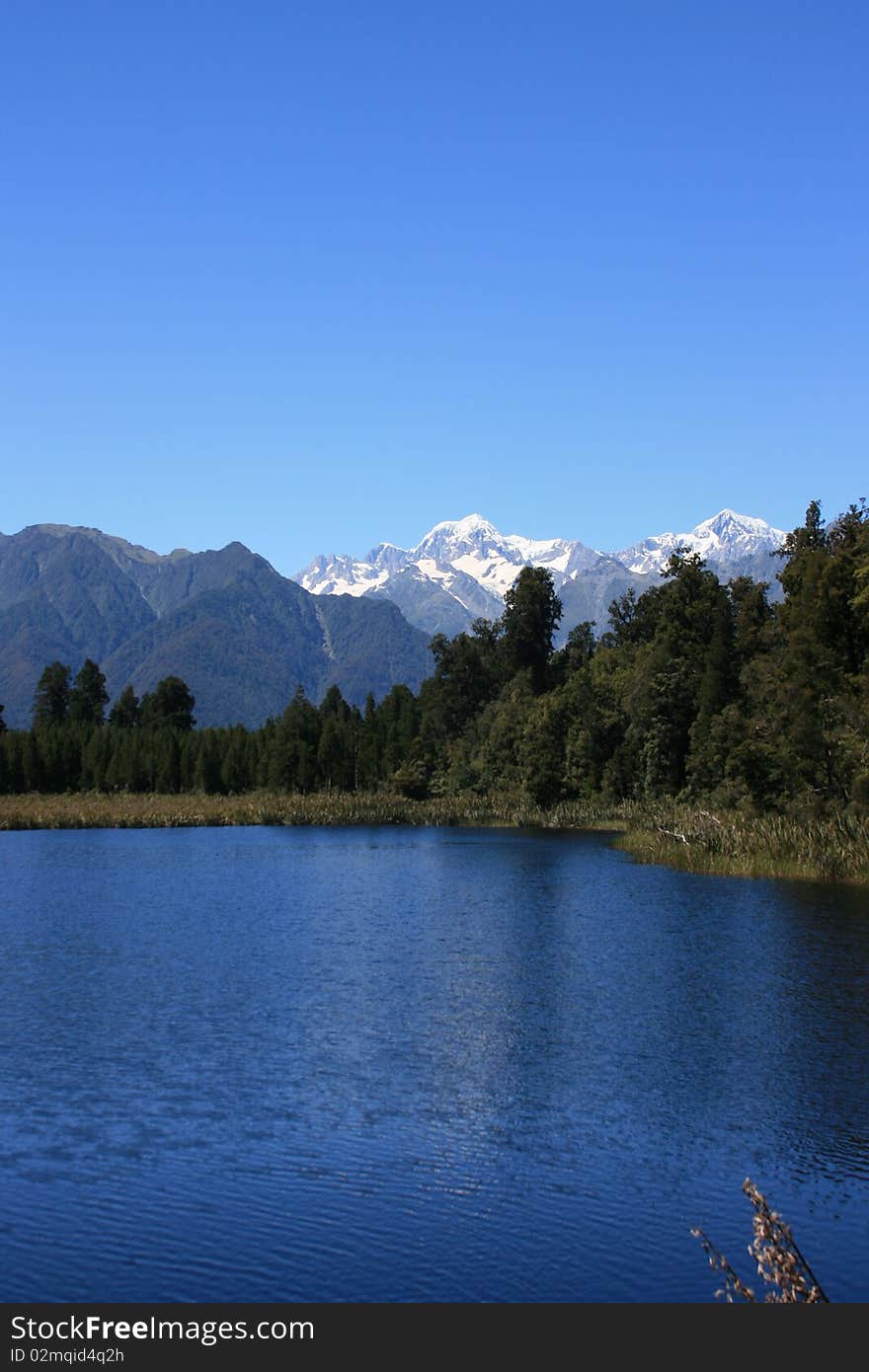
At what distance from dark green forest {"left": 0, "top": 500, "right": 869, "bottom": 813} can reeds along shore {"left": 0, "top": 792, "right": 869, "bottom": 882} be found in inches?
139

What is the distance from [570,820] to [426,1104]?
323 feet

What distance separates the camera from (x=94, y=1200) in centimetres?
1825

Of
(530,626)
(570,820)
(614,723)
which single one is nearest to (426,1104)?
(570,820)

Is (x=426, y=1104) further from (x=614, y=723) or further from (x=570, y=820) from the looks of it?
(x=614, y=723)

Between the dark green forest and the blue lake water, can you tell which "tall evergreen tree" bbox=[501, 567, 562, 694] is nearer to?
the dark green forest

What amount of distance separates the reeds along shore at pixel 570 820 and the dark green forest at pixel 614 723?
3520 millimetres

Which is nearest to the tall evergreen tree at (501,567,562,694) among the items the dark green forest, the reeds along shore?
the dark green forest

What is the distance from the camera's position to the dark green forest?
7638 centimetres

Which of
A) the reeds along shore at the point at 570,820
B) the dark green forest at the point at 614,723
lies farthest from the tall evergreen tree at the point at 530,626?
the reeds along shore at the point at 570,820

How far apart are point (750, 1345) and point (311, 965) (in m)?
28.4

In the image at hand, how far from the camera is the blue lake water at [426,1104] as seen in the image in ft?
53.2

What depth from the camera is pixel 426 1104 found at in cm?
2342

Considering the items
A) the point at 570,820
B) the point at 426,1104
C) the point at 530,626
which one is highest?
the point at 530,626

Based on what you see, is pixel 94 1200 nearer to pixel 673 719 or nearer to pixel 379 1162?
pixel 379 1162
